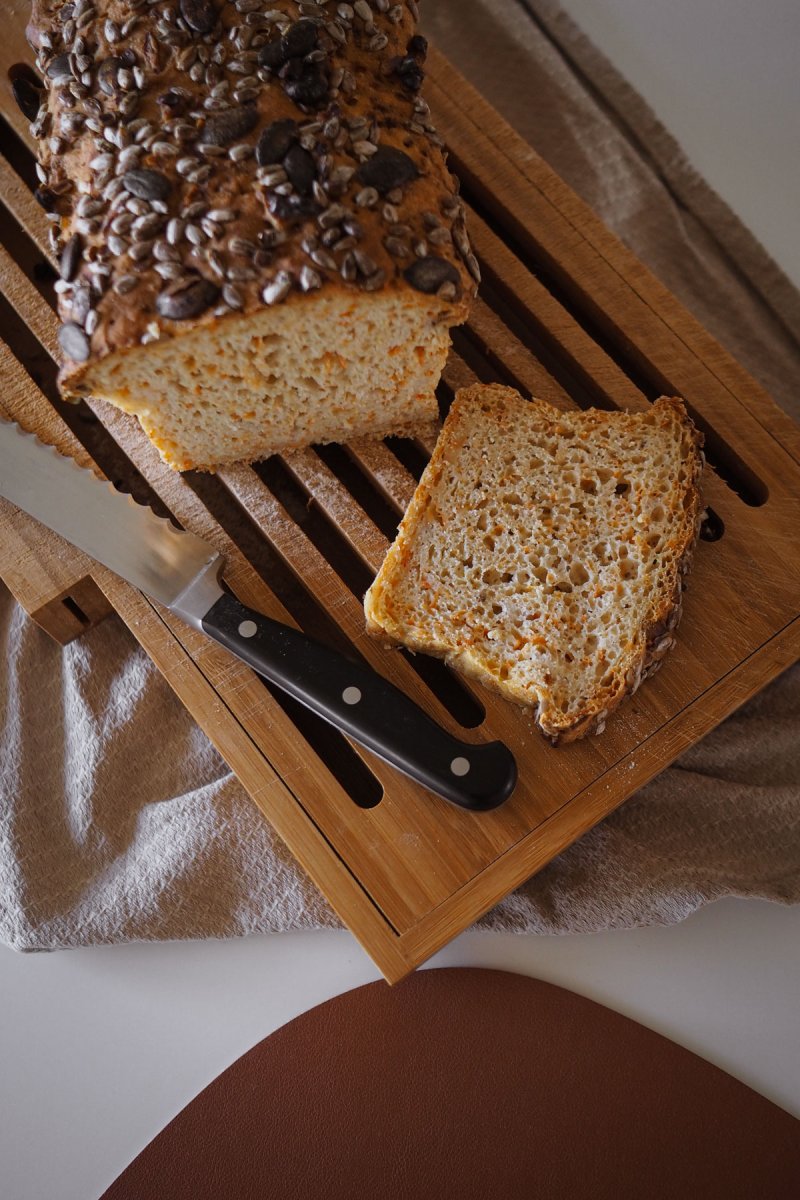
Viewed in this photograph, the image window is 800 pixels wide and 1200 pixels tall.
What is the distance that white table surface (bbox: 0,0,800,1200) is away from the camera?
2277 millimetres

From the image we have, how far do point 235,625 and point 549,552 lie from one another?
0.70 meters

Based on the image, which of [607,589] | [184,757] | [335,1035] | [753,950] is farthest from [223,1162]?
[607,589]

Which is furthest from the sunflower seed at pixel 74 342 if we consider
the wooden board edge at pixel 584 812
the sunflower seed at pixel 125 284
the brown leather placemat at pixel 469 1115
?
the brown leather placemat at pixel 469 1115

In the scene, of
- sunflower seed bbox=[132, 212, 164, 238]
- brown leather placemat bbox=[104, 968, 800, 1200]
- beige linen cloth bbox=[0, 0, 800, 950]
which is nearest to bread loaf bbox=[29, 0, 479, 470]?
sunflower seed bbox=[132, 212, 164, 238]

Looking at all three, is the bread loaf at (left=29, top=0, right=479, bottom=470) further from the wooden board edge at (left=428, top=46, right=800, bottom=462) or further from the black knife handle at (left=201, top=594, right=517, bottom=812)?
the black knife handle at (left=201, top=594, right=517, bottom=812)

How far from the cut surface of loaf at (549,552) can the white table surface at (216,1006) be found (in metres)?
0.60

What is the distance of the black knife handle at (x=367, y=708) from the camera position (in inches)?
82.2

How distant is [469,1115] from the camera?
222 cm

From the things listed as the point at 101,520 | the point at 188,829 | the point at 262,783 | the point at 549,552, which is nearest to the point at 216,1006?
the point at 188,829

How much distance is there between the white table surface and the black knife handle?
48 centimetres

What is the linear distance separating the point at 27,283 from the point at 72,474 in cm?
60

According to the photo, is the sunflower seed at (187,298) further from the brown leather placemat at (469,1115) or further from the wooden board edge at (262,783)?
the brown leather placemat at (469,1115)

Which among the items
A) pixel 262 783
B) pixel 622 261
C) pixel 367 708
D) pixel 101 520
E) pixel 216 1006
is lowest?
pixel 216 1006

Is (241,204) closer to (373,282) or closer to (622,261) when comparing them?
(373,282)
